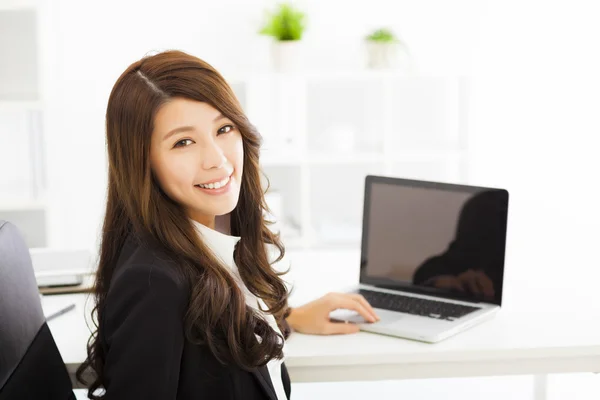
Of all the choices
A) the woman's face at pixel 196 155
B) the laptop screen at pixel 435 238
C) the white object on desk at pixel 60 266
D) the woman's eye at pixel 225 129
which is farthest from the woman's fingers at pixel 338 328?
the white object on desk at pixel 60 266

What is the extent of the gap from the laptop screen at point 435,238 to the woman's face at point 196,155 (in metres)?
0.59

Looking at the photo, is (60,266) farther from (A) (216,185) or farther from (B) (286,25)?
(B) (286,25)

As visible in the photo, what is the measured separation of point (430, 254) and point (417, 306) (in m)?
0.13

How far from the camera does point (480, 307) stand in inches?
76.6

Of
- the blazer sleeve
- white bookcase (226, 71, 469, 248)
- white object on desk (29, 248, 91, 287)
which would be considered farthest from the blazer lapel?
white bookcase (226, 71, 469, 248)

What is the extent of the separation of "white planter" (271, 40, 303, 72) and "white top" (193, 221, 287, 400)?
2.20m

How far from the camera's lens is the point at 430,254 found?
2031mm

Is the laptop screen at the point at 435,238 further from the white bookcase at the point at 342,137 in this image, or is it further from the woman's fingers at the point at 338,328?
the white bookcase at the point at 342,137

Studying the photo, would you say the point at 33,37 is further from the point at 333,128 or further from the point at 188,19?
the point at 333,128

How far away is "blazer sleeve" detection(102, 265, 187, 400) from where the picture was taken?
1345mm

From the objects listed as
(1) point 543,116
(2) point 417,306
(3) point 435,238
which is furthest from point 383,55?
(2) point 417,306

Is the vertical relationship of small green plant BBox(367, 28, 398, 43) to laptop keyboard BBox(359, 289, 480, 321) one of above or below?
above

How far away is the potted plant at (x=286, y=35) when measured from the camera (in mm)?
3795

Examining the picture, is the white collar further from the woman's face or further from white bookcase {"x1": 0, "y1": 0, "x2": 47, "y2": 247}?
white bookcase {"x1": 0, "y1": 0, "x2": 47, "y2": 247}
